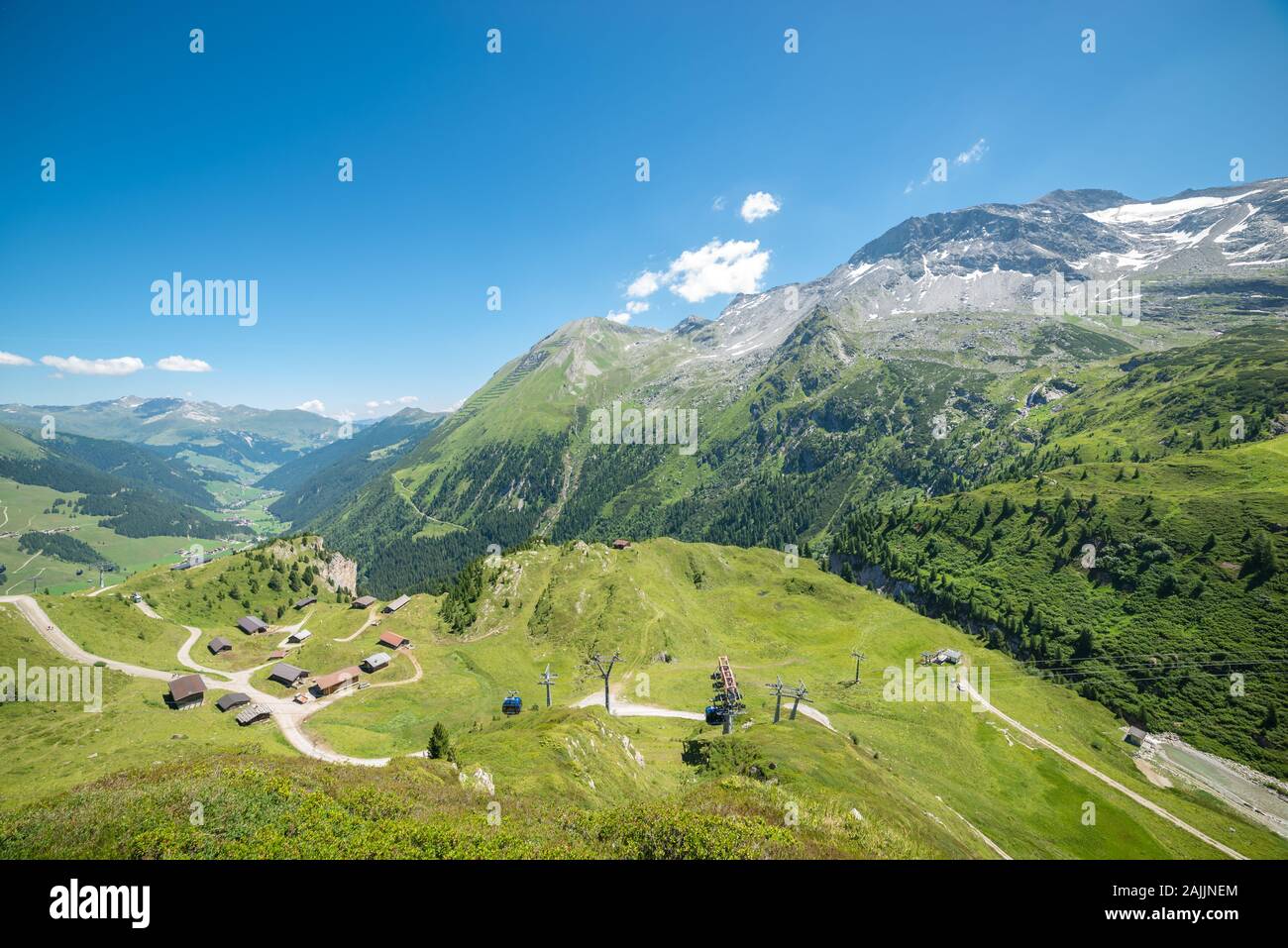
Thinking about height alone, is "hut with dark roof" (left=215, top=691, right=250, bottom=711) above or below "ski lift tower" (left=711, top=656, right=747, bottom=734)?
above

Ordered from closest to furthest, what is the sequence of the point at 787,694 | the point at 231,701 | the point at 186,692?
1. the point at 186,692
2. the point at 231,701
3. the point at 787,694

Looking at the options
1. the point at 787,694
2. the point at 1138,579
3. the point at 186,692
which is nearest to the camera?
the point at 186,692

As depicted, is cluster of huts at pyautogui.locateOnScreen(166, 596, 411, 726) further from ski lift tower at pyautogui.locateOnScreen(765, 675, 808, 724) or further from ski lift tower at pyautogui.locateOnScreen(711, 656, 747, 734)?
ski lift tower at pyautogui.locateOnScreen(765, 675, 808, 724)

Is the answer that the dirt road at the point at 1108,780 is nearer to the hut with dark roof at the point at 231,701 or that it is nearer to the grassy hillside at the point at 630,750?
the grassy hillside at the point at 630,750

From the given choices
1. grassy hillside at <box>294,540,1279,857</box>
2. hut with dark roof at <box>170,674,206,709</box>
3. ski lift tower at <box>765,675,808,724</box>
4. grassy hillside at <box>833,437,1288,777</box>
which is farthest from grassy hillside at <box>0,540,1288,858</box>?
grassy hillside at <box>833,437,1288,777</box>

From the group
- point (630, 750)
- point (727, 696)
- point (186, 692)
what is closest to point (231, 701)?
point (186, 692)

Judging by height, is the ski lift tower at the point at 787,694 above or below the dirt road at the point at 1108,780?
above

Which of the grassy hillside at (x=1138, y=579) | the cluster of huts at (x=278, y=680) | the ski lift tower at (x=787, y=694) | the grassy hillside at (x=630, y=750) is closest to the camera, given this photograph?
the grassy hillside at (x=630, y=750)

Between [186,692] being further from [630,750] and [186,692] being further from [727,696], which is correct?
[727,696]

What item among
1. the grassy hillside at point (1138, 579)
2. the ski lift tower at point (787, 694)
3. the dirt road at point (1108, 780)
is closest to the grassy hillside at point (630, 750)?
the dirt road at point (1108, 780)

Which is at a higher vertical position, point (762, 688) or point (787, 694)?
point (787, 694)
